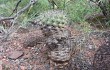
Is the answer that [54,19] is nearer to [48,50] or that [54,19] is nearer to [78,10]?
[48,50]

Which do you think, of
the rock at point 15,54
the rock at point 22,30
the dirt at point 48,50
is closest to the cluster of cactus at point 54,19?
the dirt at point 48,50

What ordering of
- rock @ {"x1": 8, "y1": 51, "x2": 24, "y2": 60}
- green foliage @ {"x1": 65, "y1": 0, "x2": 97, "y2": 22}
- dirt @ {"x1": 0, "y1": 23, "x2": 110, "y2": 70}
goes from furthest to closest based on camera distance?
green foliage @ {"x1": 65, "y1": 0, "x2": 97, "y2": 22}
rock @ {"x1": 8, "y1": 51, "x2": 24, "y2": 60}
dirt @ {"x1": 0, "y1": 23, "x2": 110, "y2": 70}

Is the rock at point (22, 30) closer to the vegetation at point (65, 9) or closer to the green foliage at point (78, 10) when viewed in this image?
the vegetation at point (65, 9)

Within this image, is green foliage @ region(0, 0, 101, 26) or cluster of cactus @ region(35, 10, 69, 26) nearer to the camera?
cluster of cactus @ region(35, 10, 69, 26)

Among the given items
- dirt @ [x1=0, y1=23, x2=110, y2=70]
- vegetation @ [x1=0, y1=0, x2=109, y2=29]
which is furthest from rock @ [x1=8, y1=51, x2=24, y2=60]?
vegetation @ [x1=0, y1=0, x2=109, y2=29]

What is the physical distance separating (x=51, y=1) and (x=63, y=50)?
0.98 metres

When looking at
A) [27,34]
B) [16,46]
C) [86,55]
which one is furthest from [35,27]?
[86,55]

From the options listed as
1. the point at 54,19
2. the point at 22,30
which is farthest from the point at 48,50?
the point at 22,30

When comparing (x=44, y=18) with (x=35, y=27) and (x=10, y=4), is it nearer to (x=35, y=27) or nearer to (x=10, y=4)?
(x=35, y=27)

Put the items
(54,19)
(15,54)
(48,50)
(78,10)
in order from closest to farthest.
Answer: (54,19) → (48,50) → (15,54) → (78,10)

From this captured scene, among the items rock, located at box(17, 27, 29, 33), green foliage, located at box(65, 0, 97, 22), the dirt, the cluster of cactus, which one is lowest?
the dirt

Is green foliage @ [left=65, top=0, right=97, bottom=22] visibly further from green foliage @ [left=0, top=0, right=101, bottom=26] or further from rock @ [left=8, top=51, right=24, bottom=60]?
rock @ [left=8, top=51, right=24, bottom=60]

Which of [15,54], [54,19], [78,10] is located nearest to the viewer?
[54,19]

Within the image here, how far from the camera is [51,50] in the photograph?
8.64ft
